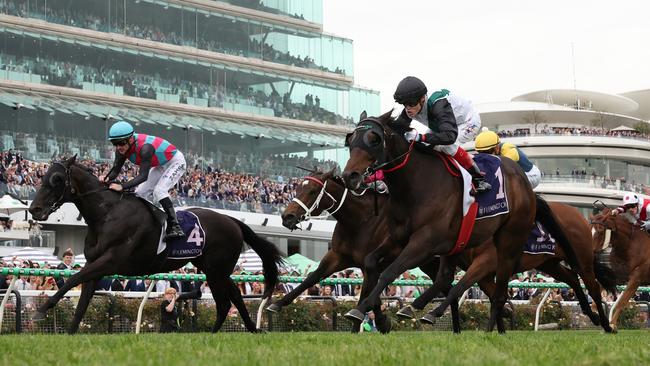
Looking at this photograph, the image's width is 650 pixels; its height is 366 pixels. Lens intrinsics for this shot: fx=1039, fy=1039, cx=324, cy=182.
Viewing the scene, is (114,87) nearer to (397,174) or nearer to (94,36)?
(94,36)

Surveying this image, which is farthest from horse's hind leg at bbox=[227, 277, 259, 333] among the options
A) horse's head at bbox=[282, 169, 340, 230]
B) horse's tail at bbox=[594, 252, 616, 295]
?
horse's tail at bbox=[594, 252, 616, 295]

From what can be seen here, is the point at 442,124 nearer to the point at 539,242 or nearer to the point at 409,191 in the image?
the point at 409,191

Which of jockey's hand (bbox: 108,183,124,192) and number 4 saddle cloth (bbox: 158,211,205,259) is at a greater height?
jockey's hand (bbox: 108,183,124,192)

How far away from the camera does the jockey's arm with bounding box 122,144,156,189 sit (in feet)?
31.3

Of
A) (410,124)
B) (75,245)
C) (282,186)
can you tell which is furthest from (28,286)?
(282,186)

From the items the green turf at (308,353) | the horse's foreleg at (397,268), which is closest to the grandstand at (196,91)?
the horse's foreleg at (397,268)

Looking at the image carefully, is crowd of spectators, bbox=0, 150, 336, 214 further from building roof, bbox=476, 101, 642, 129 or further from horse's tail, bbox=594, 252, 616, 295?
building roof, bbox=476, 101, 642, 129

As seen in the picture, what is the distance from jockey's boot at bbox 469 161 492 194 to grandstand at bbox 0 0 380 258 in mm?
26216

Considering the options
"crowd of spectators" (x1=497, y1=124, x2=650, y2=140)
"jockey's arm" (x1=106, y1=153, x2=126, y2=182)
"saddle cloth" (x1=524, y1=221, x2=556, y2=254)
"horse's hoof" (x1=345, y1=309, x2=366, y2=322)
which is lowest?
"horse's hoof" (x1=345, y1=309, x2=366, y2=322)

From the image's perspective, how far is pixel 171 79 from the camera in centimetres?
4656

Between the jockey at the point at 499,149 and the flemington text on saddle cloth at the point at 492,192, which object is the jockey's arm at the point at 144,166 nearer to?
the flemington text on saddle cloth at the point at 492,192

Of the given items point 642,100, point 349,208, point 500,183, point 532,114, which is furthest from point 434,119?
point 642,100

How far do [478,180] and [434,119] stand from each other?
648mm

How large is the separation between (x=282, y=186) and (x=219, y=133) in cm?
440
